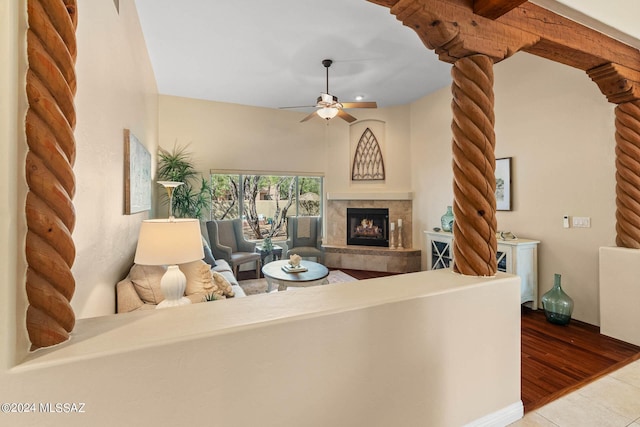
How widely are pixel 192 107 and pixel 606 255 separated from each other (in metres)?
5.79

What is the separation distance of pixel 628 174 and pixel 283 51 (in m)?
3.56

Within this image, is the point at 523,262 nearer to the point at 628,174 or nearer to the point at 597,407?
the point at 628,174

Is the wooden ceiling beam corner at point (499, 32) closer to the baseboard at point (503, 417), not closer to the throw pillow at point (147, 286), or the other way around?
the baseboard at point (503, 417)

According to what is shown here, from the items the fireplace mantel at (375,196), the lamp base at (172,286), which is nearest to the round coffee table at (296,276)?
the lamp base at (172,286)

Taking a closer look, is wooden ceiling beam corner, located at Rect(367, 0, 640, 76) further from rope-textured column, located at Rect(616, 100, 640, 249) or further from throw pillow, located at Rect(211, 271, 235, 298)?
throw pillow, located at Rect(211, 271, 235, 298)

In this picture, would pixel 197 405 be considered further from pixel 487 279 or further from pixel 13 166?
pixel 487 279

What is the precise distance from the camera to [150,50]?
337 cm

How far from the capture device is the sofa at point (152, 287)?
6.40 ft

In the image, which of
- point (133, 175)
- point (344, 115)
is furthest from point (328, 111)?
point (133, 175)

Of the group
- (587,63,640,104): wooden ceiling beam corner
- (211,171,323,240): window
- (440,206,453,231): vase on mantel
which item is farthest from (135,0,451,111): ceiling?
(440,206,453,231): vase on mantel

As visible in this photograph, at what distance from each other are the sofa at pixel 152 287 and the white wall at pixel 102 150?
0.08 m

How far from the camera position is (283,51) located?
3359 millimetres

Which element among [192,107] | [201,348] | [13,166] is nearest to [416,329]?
[201,348]

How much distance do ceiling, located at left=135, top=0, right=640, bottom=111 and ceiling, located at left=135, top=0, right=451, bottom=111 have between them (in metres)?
0.01
